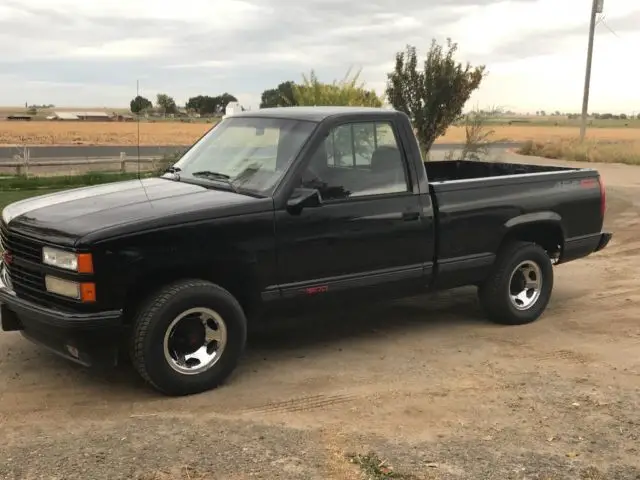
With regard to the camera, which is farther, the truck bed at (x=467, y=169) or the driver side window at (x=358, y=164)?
the truck bed at (x=467, y=169)

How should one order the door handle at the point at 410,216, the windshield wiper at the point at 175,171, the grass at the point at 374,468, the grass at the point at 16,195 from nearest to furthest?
the grass at the point at 374,468 < the door handle at the point at 410,216 < the windshield wiper at the point at 175,171 < the grass at the point at 16,195

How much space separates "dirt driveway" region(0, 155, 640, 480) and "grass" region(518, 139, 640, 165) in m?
23.2

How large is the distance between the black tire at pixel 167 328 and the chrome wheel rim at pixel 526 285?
293 centimetres

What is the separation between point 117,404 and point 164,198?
1432 millimetres

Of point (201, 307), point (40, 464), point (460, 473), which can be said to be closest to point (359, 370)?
point (201, 307)

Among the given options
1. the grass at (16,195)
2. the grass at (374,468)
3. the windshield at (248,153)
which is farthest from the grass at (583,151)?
the grass at (374,468)

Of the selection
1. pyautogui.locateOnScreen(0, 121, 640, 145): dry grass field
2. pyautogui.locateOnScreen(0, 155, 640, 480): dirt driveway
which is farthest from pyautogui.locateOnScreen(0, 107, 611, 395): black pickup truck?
pyautogui.locateOnScreen(0, 121, 640, 145): dry grass field

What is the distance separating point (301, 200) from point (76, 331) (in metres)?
1.74

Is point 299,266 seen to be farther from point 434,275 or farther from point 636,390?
point 636,390

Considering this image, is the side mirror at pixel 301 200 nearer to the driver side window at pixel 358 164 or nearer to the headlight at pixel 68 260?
the driver side window at pixel 358 164

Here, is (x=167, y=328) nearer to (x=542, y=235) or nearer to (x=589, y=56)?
(x=542, y=235)

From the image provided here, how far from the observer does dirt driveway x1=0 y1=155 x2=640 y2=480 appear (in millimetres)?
3811

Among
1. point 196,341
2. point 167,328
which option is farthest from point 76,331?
point 196,341

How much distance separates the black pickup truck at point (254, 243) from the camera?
4547 mm
